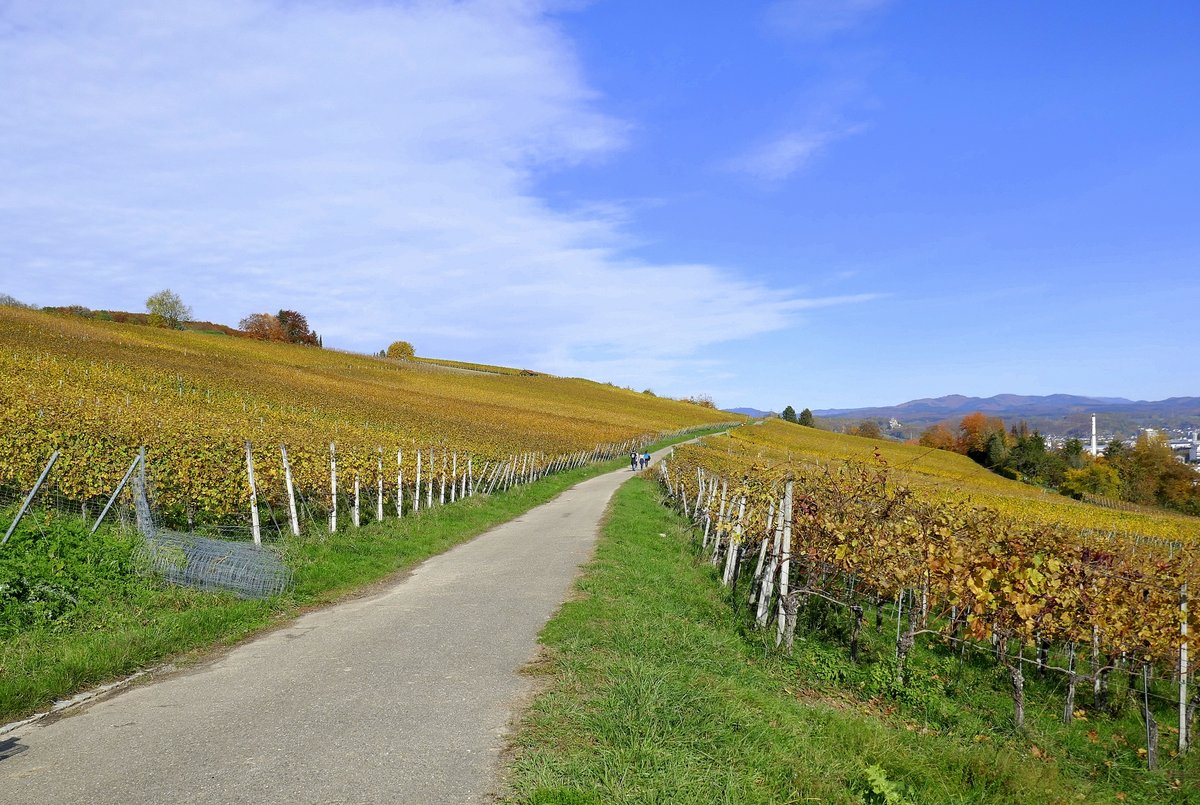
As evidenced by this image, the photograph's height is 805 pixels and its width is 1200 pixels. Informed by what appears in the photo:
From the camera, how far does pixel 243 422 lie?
68.8 feet

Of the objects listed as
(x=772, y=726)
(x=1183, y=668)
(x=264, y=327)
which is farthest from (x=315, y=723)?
(x=264, y=327)

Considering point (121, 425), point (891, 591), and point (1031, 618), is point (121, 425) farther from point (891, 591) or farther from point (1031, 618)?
point (1031, 618)

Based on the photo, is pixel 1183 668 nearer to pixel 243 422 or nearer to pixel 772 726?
pixel 772 726

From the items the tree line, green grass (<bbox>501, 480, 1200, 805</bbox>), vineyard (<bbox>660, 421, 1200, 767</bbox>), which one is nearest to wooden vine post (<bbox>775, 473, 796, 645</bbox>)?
vineyard (<bbox>660, 421, 1200, 767</bbox>)

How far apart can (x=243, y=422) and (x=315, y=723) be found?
58.7 ft

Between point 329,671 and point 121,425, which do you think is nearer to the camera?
point 329,671

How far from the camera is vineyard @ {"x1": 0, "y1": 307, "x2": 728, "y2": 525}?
41.7 ft

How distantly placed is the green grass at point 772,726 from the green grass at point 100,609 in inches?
152

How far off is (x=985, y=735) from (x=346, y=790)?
21.3ft

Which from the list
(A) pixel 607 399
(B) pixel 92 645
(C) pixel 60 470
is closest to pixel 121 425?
(C) pixel 60 470

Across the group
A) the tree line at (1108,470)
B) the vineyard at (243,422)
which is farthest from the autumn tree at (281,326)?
the tree line at (1108,470)

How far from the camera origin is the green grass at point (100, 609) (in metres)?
6.30

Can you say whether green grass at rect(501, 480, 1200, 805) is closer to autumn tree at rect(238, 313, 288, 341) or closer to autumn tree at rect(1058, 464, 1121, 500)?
autumn tree at rect(1058, 464, 1121, 500)

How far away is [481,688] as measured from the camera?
20.7ft
